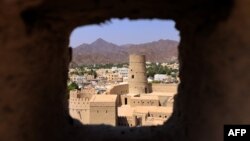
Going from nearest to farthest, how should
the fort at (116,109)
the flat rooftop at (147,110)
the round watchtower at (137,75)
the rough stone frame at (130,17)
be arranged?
the rough stone frame at (130,17)
the fort at (116,109)
the flat rooftop at (147,110)
the round watchtower at (137,75)

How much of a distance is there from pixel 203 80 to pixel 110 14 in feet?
5.28

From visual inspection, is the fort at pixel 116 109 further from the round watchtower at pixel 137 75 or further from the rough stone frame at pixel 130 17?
the rough stone frame at pixel 130 17

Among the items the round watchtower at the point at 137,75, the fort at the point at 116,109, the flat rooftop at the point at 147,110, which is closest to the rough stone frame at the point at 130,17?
the fort at the point at 116,109

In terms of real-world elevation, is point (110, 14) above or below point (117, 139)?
above

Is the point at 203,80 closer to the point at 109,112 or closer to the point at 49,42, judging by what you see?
the point at 49,42

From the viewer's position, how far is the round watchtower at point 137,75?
138 ft

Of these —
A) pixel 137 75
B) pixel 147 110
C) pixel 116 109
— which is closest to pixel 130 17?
pixel 116 109

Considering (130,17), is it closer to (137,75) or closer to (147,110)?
(147,110)

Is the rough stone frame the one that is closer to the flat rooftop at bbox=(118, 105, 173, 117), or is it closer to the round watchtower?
the flat rooftop at bbox=(118, 105, 173, 117)

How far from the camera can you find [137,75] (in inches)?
1702

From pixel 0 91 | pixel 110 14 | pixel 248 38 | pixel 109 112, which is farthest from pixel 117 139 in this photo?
pixel 109 112

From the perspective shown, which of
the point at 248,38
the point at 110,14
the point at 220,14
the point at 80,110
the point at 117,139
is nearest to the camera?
the point at 248,38

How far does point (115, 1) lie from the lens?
12.3 ft

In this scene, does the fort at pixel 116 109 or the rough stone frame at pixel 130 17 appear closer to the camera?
the rough stone frame at pixel 130 17
